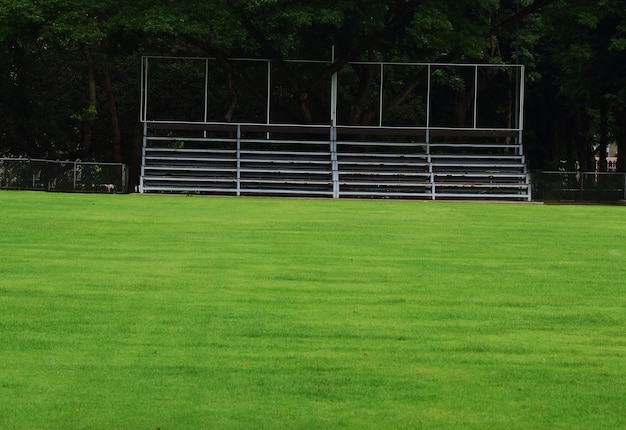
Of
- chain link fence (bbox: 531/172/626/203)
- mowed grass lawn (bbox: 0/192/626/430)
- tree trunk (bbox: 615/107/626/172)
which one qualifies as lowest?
mowed grass lawn (bbox: 0/192/626/430)

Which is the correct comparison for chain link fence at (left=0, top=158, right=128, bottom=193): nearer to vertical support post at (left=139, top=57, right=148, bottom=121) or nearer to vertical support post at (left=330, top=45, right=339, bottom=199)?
vertical support post at (left=139, top=57, right=148, bottom=121)

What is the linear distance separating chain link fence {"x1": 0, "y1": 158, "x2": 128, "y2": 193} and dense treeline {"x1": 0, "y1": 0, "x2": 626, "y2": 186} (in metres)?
6.33

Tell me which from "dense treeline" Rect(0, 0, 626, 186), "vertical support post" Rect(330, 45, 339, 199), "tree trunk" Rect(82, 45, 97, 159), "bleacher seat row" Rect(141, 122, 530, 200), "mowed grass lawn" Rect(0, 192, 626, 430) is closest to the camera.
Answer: "mowed grass lawn" Rect(0, 192, 626, 430)

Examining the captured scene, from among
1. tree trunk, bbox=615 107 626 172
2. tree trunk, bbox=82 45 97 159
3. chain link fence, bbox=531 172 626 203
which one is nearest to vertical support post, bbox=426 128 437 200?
chain link fence, bbox=531 172 626 203

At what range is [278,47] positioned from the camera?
168 feet

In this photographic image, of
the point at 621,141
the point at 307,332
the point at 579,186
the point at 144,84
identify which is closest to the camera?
the point at 307,332

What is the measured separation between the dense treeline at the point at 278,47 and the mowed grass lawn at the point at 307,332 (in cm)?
2645

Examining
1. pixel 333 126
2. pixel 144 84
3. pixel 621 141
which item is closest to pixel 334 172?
pixel 333 126

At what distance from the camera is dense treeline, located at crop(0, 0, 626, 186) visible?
48.0m

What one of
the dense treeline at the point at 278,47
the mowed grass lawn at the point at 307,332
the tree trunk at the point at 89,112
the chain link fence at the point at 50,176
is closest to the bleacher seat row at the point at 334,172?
the chain link fence at the point at 50,176

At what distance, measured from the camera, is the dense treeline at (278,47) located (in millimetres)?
47969

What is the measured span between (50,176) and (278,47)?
40.5ft

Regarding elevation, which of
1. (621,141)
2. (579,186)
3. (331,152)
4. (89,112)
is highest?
(89,112)

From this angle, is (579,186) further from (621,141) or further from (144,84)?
(144,84)
